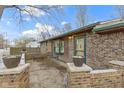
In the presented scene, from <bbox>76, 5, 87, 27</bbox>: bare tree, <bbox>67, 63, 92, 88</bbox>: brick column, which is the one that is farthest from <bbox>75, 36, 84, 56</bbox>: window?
<bbox>76, 5, 87, 27</bbox>: bare tree

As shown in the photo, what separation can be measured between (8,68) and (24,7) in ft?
20.9

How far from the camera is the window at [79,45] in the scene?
8837mm

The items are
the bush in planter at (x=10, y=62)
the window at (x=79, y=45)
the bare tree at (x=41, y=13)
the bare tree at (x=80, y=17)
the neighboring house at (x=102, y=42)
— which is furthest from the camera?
the bare tree at (x=80, y=17)

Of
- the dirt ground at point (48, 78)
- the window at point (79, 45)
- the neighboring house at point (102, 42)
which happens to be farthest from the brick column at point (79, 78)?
the window at point (79, 45)

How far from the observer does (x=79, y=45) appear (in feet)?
30.7

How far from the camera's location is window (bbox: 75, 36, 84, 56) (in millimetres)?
8837

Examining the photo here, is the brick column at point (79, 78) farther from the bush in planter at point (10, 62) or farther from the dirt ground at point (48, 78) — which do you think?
the dirt ground at point (48, 78)

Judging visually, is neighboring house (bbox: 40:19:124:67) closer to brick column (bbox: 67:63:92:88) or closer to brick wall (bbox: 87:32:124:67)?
brick wall (bbox: 87:32:124:67)

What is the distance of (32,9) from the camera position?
9688mm

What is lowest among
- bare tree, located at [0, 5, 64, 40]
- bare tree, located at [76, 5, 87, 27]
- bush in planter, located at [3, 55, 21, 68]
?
bush in planter, located at [3, 55, 21, 68]

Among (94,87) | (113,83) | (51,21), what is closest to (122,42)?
(113,83)

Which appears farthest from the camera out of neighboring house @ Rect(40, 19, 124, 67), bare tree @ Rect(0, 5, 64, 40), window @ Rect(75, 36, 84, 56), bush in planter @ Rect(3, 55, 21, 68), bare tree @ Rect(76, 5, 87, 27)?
bare tree @ Rect(76, 5, 87, 27)
